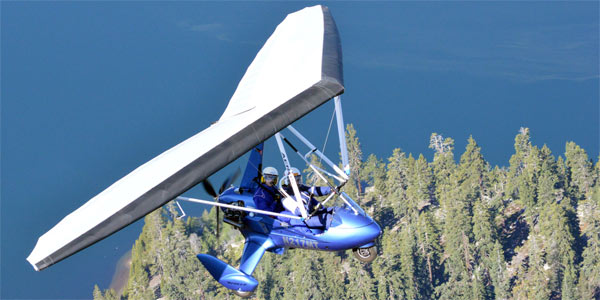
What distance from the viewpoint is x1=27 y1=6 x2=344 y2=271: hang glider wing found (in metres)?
41.3

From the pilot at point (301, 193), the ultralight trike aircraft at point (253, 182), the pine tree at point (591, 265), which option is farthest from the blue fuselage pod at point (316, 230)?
the pine tree at point (591, 265)

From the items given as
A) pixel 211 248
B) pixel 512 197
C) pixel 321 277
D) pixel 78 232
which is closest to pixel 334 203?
pixel 78 232

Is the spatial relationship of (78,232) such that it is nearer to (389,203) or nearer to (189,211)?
(389,203)

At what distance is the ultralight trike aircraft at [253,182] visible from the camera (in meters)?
41.9

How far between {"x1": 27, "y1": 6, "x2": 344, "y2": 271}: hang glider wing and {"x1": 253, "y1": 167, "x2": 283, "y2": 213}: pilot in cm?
418

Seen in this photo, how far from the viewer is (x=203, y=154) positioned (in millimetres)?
43750

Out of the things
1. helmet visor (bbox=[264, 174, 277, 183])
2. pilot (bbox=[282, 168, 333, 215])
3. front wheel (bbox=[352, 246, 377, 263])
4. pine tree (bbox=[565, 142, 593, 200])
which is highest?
pine tree (bbox=[565, 142, 593, 200])

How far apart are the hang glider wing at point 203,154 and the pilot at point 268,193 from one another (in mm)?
4178

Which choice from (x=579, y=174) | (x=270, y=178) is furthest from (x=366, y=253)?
(x=579, y=174)

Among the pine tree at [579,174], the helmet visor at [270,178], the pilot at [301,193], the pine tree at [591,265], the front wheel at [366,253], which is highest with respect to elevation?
the pine tree at [579,174]

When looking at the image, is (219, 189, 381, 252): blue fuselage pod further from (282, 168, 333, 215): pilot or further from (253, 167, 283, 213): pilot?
(282, 168, 333, 215): pilot

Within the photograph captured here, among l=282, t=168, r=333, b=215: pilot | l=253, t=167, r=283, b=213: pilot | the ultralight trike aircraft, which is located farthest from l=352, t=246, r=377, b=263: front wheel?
l=253, t=167, r=283, b=213: pilot

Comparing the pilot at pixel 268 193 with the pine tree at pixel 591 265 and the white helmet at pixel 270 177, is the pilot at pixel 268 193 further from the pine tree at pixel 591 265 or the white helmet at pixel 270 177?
the pine tree at pixel 591 265

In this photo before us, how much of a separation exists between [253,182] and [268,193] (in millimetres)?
2061
